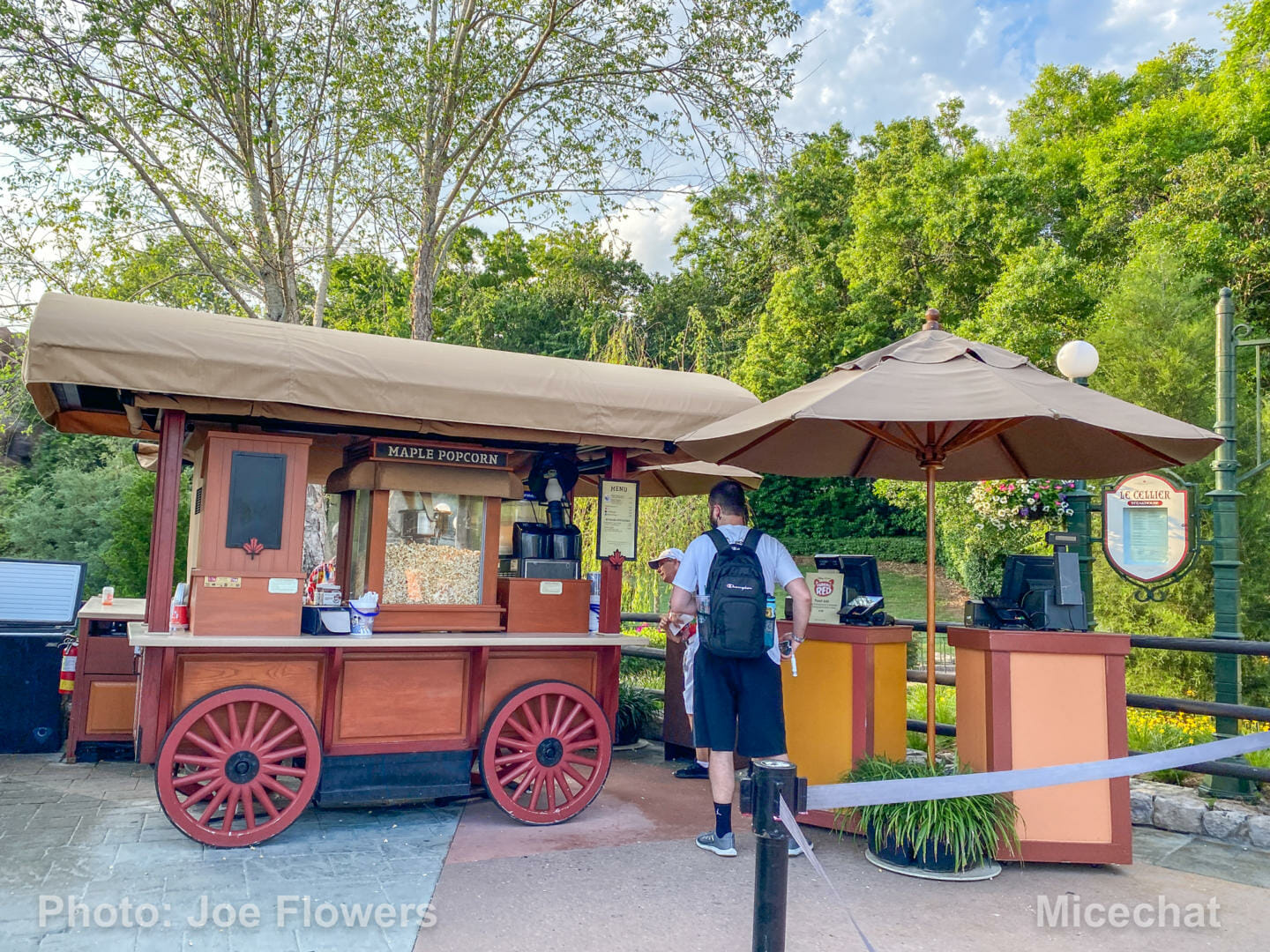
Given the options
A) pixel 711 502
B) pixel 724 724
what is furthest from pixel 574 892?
pixel 711 502

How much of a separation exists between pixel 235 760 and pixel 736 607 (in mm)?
2623

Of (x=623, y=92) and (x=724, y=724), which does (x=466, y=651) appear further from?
(x=623, y=92)

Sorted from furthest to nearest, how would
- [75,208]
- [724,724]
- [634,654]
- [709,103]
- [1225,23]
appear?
[1225,23] → [709,103] → [75,208] → [634,654] → [724,724]

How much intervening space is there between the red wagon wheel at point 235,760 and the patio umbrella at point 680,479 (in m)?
2.90

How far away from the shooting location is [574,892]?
168 inches

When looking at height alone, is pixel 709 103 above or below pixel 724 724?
above

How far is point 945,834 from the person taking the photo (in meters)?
4.53

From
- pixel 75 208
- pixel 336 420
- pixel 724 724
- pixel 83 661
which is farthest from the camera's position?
pixel 75 208

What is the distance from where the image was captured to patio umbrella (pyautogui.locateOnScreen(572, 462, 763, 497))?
7449mm

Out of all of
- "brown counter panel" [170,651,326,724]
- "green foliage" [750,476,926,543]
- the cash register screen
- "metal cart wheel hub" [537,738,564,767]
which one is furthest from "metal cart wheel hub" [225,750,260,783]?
"green foliage" [750,476,926,543]

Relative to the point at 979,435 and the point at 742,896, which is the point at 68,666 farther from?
the point at 979,435

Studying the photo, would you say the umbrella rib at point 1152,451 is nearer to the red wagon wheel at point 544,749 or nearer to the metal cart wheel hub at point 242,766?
the red wagon wheel at point 544,749

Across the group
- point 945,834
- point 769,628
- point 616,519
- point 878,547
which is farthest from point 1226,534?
point 878,547

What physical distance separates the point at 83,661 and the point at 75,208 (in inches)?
320
